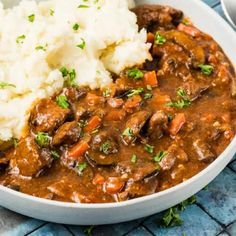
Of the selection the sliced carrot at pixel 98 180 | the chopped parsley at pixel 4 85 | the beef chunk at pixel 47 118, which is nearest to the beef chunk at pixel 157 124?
the sliced carrot at pixel 98 180

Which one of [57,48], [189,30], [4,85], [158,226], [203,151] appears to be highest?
[57,48]

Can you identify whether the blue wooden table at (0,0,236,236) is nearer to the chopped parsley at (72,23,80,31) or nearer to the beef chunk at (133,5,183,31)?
the chopped parsley at (72,23,80,31)

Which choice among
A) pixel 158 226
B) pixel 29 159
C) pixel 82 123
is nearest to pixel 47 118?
pixel 82 123

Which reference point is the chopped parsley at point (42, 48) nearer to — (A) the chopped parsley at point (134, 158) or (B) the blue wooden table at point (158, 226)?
(A) the chopped parsley at point (134, 158)

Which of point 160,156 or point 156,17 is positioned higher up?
point 156,17

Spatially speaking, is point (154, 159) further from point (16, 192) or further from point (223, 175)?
point (16, 192)

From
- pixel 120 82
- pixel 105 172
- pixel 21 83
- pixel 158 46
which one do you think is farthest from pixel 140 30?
pixel 105 172

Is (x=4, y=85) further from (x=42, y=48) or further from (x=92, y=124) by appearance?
(x=92, y=124)

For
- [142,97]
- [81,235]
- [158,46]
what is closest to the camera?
[81,235]
